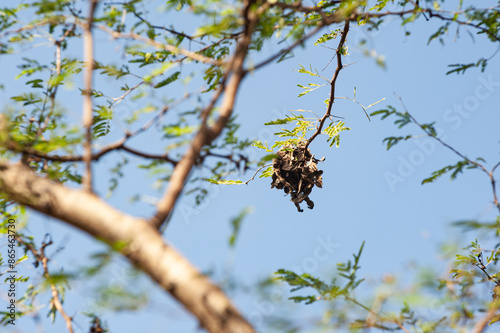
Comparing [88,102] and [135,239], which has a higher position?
[88,102]

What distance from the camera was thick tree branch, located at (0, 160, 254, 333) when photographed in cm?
142

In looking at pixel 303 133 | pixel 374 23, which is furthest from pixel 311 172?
pixel 374 23

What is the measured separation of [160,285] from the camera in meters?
1.51

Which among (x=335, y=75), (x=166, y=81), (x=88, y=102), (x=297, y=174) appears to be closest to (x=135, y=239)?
(x=88, y=102)

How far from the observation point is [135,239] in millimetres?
1540

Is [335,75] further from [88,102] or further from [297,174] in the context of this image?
[88,102]

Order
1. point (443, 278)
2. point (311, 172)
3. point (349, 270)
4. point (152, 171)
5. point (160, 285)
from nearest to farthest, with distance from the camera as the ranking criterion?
point (160, 285) → point (152, 171) → point (349, 270) → point (443, 278) → point (311, 172)

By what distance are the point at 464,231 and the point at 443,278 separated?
28.9 inches

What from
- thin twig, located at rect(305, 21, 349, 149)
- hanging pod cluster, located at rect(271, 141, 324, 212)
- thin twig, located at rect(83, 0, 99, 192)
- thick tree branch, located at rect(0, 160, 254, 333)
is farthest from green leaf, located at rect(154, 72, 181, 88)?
hanging pod cluster, located at rect(271, 141, 324, 212)

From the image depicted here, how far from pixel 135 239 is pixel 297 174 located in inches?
103

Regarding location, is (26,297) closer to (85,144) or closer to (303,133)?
(85,144)

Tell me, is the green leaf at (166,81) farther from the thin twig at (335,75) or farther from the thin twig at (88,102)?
the thin twig at (335,75)

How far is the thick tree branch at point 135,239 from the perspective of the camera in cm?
142

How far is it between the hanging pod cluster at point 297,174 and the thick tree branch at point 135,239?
2.47 m
